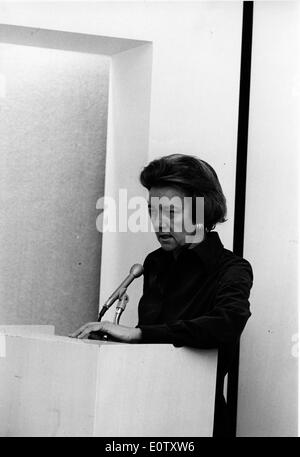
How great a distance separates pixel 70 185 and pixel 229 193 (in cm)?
79

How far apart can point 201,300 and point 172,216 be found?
0.89ft

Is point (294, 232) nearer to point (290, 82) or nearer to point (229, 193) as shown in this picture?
point (229, 193)

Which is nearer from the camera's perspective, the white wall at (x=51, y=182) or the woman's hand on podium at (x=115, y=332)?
the woman's hand on podium at (x=115, y=332)

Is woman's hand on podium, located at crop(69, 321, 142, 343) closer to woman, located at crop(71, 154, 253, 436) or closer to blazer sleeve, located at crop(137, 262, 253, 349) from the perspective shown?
blazer sleeve, located at crop(137, 262, 253, 349)

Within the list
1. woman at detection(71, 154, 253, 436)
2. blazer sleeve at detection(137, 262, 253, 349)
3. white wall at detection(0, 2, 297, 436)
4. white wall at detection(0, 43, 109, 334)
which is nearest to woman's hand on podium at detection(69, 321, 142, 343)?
blazer sleeve at detection(137, 262, 253, 349)

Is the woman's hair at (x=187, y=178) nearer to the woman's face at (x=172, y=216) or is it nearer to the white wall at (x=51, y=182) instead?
the woman's face at (x=172, y=216)

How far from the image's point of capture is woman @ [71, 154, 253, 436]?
104 inches

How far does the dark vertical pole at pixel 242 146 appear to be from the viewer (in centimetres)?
360

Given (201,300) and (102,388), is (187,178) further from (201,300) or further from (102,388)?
(102,388)

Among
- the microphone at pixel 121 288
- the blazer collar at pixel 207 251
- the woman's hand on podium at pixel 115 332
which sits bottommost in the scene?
the woman's hand on podium at pixel 115 332

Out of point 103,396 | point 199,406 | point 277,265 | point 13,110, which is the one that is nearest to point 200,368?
point 199,406

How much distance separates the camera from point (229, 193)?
359cm

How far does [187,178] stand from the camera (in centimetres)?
275

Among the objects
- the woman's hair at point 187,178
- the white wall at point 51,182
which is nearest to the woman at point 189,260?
the woman's hair at point 187,178
